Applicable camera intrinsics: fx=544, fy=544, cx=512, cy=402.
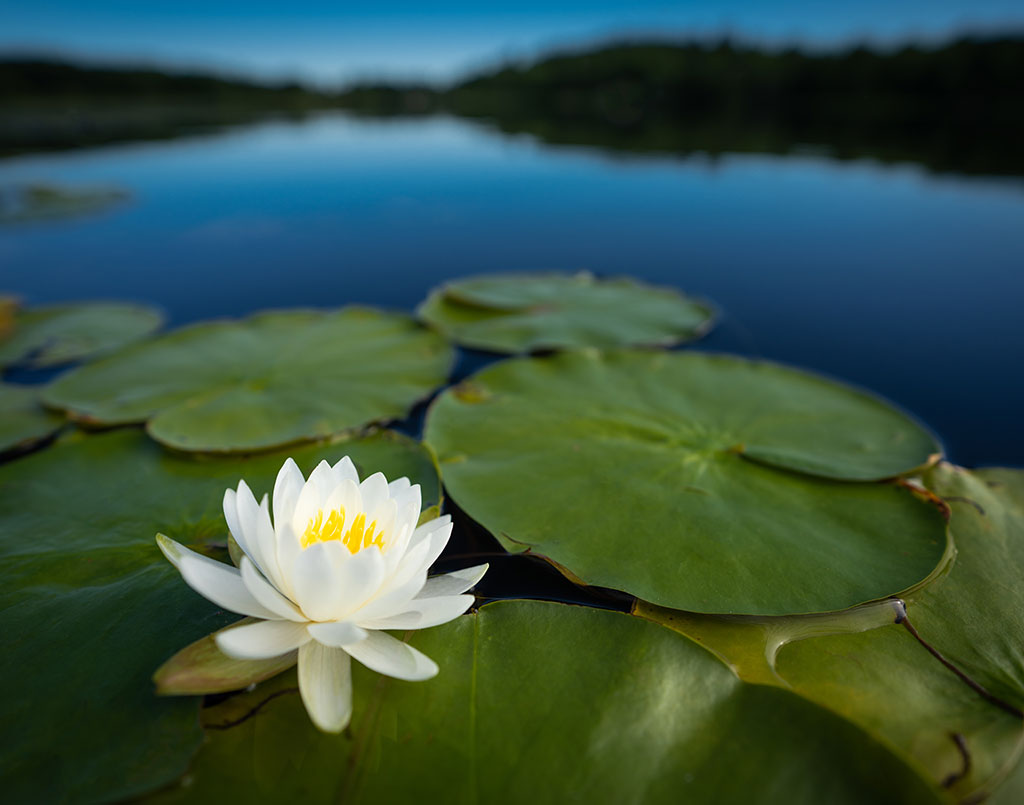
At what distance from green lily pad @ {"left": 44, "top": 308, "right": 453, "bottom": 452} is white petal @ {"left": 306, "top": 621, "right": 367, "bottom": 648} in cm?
82

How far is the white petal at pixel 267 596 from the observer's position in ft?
2.21

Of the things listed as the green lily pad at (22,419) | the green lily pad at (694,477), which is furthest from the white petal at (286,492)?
the green lily pad at (22,419)

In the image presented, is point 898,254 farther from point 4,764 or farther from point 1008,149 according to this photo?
point 1008,149

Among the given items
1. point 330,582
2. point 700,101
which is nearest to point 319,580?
point 330,582

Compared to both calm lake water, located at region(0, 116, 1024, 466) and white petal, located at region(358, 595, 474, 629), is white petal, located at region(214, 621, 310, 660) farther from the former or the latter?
calm lake water, located at region(0, 116, 1024, 466)

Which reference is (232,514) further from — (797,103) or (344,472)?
(797,103)

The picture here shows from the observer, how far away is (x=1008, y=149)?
827cm

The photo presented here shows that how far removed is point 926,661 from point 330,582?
0.95m

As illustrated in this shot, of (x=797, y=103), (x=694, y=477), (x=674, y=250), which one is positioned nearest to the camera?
(x=694, y=477)

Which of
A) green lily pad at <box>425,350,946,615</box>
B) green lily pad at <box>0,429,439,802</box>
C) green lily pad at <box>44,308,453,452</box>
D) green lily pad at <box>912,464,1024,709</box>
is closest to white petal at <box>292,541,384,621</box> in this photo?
green lily pad at <box>0,429,439,802</box>

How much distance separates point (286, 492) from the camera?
0.84m

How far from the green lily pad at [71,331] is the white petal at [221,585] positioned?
6.39ft

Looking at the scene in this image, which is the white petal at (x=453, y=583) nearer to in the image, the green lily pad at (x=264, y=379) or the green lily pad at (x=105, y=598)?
the green lily pad at (x=105, y=598)

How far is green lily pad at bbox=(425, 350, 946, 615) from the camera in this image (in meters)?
1.04
